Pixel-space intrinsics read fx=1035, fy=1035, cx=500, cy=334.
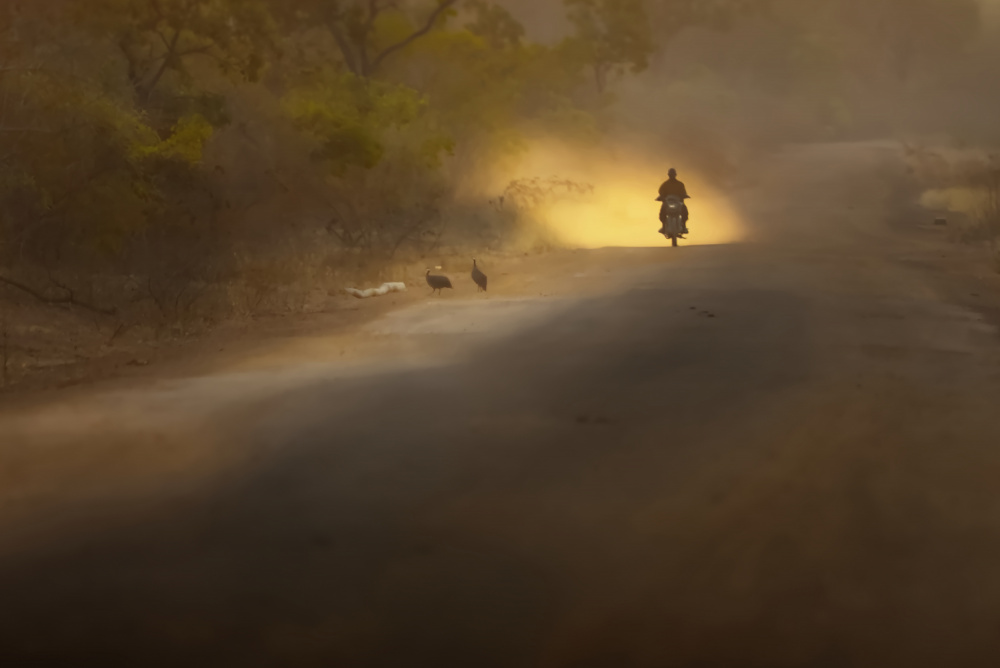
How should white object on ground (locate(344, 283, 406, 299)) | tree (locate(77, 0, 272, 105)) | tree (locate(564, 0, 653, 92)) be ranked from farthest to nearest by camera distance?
1. tree (locate(564, 0, 653, 92))
2. tree (locate(77, 0, 272, 105))
3. white object on ground (locate(344, 283, 406, 299))

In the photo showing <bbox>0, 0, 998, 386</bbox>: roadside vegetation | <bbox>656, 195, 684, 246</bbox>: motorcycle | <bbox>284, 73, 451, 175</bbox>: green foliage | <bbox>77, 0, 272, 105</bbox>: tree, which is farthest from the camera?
<bbox>656, 195, 684, 246</bbox>: motorcycle

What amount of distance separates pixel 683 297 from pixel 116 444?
29.1ft

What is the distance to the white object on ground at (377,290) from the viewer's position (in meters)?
15.8

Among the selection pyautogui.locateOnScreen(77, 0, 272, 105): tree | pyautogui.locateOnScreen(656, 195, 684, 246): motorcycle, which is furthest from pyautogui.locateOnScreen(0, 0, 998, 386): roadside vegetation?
pyautogui.locateOnScreen(656, 195, 684, 246): motorcycle

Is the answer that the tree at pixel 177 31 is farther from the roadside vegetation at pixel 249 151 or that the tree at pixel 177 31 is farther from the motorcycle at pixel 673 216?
the motorcycle at pixel 673 216

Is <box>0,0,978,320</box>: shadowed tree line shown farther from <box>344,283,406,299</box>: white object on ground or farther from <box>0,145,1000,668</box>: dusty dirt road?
<box>0,145,1000,668</box>: dusty dirt road

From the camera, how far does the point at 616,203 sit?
32688 millimetres

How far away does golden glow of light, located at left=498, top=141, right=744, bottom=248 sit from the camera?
28250mm

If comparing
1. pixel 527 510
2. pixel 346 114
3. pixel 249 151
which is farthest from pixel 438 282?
pixel 527 510

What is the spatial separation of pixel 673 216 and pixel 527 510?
747 inches

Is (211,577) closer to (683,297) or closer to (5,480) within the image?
(5,480)

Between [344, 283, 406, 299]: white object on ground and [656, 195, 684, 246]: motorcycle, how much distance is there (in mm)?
9130

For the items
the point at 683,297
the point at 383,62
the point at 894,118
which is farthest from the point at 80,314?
the point at 894,118

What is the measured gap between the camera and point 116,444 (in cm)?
729
